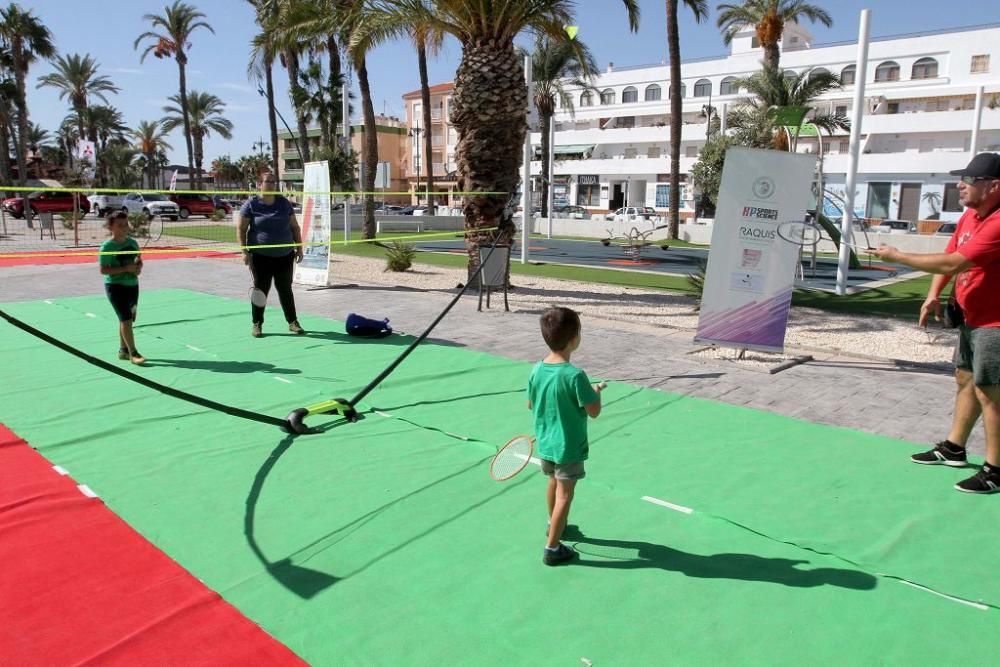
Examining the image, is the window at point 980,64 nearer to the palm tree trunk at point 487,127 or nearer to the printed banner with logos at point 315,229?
the palm tree trunk at point 487,127

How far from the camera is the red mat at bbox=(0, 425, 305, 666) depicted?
2.97 m

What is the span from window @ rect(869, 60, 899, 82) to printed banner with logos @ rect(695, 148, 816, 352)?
55208mm

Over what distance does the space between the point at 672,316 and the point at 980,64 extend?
51119 mm

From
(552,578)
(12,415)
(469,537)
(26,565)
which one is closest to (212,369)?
(12,415)

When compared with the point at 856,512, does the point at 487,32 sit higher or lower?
higher

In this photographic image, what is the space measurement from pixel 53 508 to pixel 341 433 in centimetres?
200

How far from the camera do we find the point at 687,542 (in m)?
3.92

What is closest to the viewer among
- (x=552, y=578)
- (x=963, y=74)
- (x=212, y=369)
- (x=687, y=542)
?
(x=552, y=578)

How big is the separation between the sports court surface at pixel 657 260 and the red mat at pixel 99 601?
12078 millimetres

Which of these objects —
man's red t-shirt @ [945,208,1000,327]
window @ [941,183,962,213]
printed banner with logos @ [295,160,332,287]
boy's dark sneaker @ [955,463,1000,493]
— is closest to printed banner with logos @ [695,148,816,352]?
man's red t-shirt @ [945,208,1000,327]

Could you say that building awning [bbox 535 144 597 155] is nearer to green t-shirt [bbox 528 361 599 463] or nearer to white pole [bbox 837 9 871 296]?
white pole [bbox 837 9 871 296]

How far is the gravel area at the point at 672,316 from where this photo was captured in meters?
8.97

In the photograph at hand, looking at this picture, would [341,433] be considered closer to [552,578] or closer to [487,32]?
[552,578]

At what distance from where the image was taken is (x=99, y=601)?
3.35m
